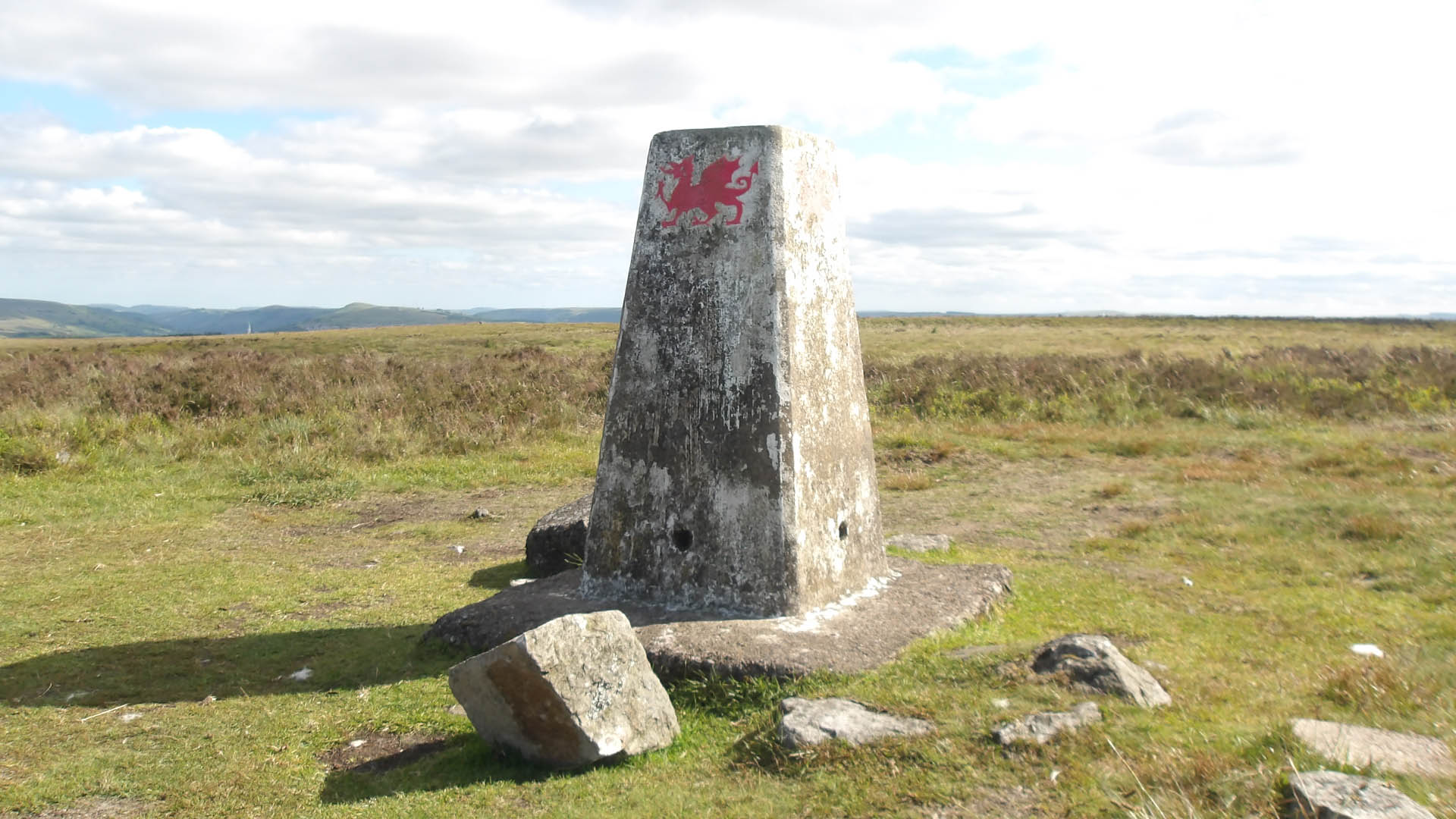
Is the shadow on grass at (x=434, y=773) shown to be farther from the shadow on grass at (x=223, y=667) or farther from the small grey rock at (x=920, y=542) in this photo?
the small grey rock at (x=920, y=542)

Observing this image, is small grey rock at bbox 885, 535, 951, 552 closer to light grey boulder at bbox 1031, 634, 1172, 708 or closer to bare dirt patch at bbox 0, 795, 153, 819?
light grey boulder at bbox 1031, 634, 1172, 708

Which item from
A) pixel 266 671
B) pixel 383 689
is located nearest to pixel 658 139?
pixel 383 689

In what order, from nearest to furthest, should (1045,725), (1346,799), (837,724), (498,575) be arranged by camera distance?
1. (1346,799)
2. (1045,725)
3. (837,724)
4. (498,575)

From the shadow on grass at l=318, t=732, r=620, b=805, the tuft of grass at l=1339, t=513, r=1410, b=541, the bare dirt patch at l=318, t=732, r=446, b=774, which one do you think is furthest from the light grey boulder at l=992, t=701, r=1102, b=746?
the tuft of grass at l=1339, t=513, r=1410, b=541

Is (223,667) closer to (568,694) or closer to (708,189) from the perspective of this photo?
(568,694)

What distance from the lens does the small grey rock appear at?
7801mm

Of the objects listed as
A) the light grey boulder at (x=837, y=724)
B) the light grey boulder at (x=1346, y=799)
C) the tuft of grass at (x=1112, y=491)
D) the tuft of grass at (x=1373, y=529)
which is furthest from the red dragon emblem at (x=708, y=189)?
the tuft of grass at (x=1112, y=491)

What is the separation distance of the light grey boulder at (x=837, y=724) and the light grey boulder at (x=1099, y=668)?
810 millimetres

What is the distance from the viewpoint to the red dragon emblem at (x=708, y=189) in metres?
5.56

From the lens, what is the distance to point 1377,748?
11.7ft

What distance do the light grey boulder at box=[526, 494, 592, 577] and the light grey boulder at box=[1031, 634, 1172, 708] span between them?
12.5 feet

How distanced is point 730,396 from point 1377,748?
10.7ft

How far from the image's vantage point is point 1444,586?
686 cm

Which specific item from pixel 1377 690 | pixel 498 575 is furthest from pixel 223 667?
pixel 1377 690
